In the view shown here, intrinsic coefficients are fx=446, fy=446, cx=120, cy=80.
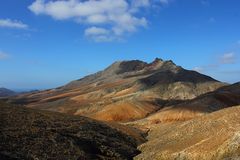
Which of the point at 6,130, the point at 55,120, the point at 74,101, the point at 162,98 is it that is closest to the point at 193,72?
the point at 162,98

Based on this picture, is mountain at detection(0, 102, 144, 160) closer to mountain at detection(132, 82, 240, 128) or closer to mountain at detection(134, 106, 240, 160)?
mountain at detection(134, 106, 240, 160)

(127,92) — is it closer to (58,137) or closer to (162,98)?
(162,98)

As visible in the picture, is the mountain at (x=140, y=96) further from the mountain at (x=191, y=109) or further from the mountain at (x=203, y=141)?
the mountain at (x=203, y=141)

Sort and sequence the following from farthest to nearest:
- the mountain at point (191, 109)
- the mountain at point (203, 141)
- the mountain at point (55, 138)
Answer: the mountain at point (191, 109), the mountain at point (55, 138), the mountain at point (203, 141)

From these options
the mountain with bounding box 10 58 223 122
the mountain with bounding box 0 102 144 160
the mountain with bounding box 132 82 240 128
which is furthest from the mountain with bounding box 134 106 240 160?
the mountain with bounding box 10 58 223 122

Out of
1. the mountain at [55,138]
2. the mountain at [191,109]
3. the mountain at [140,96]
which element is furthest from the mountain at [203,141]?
the mountain at [140,96]
